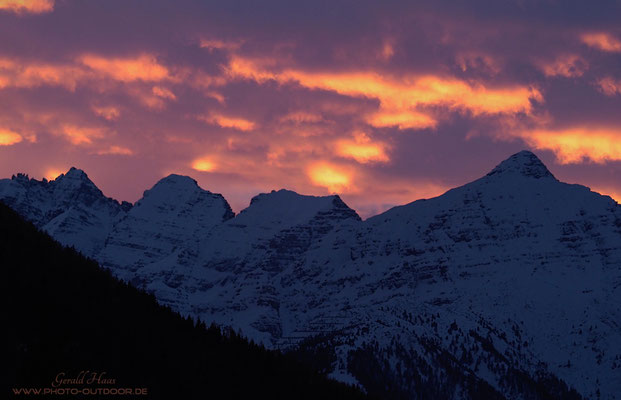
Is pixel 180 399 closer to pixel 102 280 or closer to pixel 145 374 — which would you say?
pixel 145 374

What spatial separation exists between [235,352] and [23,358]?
86915mm

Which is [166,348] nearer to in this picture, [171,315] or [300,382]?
[171,315]

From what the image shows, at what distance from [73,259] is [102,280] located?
6241 millimetres

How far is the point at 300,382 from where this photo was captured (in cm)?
19912

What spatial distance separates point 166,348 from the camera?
175m

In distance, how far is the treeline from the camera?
12125cm

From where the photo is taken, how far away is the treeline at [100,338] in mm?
121250

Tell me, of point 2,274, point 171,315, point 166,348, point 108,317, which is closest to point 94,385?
point 2,274

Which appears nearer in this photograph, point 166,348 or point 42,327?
point 42,327

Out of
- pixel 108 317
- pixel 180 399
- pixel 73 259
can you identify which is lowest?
pixel 180 399

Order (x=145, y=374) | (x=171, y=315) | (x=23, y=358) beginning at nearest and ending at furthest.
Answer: (x=23, y=358) < (x=145, y=374) < (x=171, y=315)

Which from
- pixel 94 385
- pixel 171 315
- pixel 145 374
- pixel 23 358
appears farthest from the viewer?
pixel 171 315

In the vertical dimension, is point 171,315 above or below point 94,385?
above

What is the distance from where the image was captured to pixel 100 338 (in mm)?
145750
